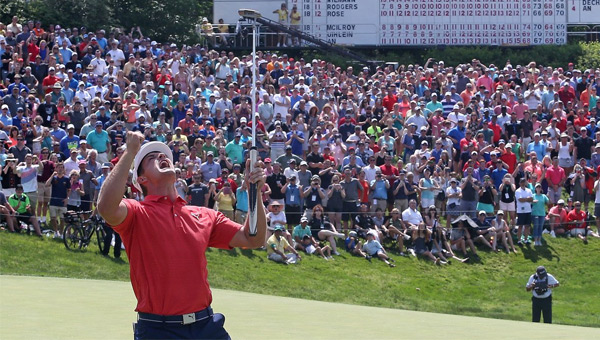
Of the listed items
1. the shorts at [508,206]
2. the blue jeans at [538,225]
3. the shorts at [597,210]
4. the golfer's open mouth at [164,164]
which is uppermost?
the golfer's open mouth at [164,164]

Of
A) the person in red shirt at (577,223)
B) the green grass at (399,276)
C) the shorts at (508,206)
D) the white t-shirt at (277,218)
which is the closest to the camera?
the green grass at (399,276)

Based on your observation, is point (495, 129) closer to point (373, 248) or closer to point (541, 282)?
point (373, 248)

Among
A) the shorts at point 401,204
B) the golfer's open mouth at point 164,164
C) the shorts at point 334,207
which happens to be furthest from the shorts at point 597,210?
the golfer's open mouth at point 164,164

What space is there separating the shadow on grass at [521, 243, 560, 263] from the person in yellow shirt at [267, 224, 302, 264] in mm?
5815

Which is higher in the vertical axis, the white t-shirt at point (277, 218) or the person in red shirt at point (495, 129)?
the person in red shirt at point (495, 129)

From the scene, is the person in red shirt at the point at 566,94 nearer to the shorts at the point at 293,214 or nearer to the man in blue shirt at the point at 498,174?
the man in blue shirt at the point at 498,174

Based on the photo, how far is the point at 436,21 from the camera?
1497 inches

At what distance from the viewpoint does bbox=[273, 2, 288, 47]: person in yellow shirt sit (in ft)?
124

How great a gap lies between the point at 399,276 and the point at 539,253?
3.94 metres

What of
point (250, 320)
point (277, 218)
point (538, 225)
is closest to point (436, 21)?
point (538, 225)

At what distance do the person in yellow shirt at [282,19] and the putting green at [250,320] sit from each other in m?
23.9

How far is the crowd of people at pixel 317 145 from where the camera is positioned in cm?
2094

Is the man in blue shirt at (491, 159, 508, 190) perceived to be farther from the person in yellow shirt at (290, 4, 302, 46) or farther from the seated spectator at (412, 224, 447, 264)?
the person in yellow shirt at (290, 4, 302, 46)

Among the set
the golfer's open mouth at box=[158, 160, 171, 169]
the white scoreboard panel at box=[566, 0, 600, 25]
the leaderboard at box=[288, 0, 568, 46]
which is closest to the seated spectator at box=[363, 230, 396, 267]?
the golfer's open mouth at box=[158, 160, 171, 169]
